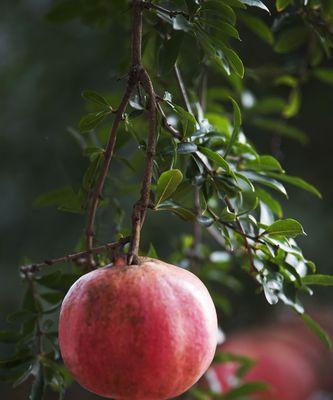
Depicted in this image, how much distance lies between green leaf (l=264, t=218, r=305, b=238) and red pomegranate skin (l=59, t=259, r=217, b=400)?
0.11 metres

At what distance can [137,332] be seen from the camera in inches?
19.2

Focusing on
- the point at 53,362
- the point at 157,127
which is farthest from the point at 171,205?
the point at 53,362

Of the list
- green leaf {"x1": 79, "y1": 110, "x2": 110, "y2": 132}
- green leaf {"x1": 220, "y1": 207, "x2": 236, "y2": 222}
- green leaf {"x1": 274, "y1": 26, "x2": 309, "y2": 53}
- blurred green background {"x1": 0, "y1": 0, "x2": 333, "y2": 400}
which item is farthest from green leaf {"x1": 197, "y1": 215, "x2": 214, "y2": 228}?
blurred green background {"x1": 0, "y1": 0, "x2": 333, "y2": 400}

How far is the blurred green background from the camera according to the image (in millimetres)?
1460

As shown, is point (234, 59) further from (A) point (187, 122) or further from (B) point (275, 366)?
(B) point (275, 366)

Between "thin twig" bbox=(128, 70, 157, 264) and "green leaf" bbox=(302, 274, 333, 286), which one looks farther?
"green leaf" bbox=(302, 274, 333, 286)

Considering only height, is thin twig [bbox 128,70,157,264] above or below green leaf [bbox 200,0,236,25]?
below

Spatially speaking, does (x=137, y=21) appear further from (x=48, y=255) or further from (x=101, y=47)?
(x=48, y=255)

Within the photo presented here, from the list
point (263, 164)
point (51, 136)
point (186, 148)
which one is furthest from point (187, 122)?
point (51, 136)

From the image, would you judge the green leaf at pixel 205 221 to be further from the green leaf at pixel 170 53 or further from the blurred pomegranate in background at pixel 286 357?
the blurred pomegranate in background at pixel 286 357

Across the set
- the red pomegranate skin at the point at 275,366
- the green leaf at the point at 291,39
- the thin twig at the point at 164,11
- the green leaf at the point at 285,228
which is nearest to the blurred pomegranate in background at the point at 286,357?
the red pomegranate skin at the point at 275,366

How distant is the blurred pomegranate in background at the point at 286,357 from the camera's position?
1.71m

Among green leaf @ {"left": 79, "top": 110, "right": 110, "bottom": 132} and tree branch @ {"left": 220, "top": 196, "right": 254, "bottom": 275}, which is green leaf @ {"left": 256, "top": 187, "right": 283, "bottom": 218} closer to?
tree branch @ {"left": 220, "top": 196, "right": 254, "bottom": 275}

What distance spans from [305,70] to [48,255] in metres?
0.76
